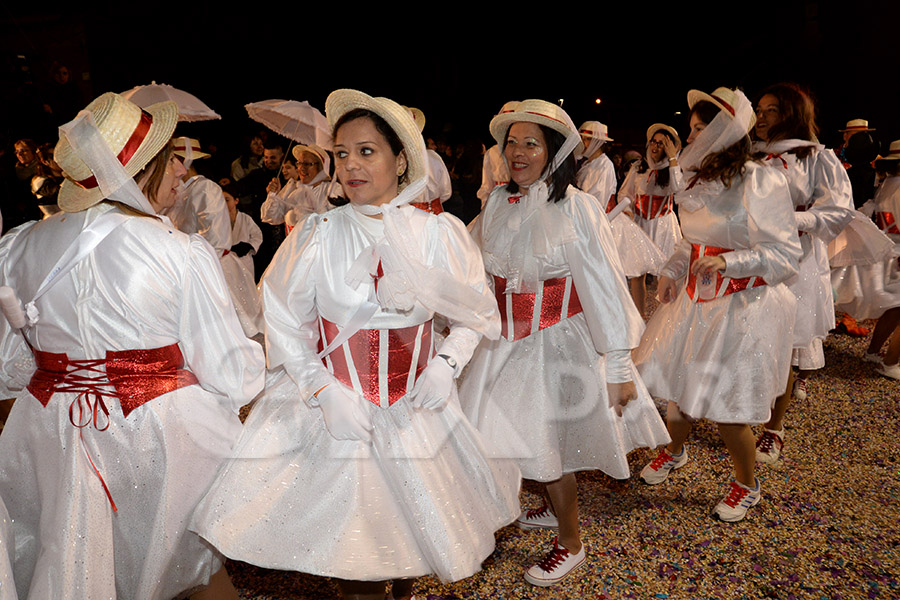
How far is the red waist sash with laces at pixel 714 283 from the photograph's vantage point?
2947 millimetres

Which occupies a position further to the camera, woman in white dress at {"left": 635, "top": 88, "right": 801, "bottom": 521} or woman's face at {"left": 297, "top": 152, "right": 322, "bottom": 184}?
woman's face at {"left": 297, "top": 152, "right": 322, "bottom": 184}

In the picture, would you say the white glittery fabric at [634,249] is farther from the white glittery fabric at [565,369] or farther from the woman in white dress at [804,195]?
the white glittery fabric at [565,369]

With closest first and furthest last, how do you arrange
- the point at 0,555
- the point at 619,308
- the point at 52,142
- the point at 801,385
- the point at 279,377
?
the point at 0,555 < the point at 279,377 < the point at 619,308 < the point at 801,385 < the point at 52,142

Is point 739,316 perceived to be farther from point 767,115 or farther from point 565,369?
point 767,115

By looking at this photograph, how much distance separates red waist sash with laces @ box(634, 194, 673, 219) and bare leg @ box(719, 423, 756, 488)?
4547 mm

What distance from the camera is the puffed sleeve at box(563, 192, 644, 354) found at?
92.7 inches

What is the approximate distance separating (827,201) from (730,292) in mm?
1364

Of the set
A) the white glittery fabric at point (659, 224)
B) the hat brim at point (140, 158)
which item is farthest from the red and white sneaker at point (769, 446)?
the white glittery fabric at point (659, 224)

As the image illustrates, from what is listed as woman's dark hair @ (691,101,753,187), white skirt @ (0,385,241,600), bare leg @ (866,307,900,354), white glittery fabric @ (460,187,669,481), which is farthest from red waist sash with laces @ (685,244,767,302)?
bare leg @ (866,307,900,354)

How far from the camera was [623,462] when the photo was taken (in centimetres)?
247

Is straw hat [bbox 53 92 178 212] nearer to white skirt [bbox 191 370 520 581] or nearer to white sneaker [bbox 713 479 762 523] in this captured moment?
white skirt [bbox 191 370 520 581]

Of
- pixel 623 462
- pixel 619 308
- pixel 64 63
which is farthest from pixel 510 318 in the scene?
pixel 64 63

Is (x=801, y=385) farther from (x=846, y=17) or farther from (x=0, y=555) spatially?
(x=846, y=17)

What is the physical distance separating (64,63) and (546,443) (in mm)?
8683
